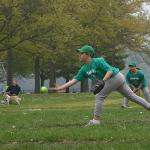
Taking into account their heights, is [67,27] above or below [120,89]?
above

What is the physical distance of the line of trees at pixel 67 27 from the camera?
129 feet

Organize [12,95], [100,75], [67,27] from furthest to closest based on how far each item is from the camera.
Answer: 1. [67,27]
2. [12,95]
3. [100,75]

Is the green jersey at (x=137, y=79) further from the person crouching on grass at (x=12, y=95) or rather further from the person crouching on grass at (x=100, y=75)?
the person crouching on grass at (x=12, y=95)

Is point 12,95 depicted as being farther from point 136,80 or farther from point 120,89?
point 120,89

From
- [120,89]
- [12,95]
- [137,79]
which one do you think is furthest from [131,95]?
[12,95]

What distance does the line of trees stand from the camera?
3922cm

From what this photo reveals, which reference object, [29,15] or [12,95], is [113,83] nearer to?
[12,95]

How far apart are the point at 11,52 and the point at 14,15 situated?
391 inches

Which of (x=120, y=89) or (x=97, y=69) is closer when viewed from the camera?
(x=97, y=69)

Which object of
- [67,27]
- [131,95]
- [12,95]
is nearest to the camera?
[131,95]

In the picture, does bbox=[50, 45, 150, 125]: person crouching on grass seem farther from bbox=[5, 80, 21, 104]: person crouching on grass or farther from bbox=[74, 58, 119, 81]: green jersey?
bbox=[5, 80, 21, 104]: person crouching on grass

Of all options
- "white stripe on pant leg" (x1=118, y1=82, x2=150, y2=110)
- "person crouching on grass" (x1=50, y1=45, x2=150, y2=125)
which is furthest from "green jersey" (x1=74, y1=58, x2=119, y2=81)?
"white stripe on pant leg" (x1=118, y1=82, x2=150, y2=110)

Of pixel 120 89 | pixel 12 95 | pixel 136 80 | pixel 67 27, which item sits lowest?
pixel 12 95

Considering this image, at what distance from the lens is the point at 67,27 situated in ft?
131
